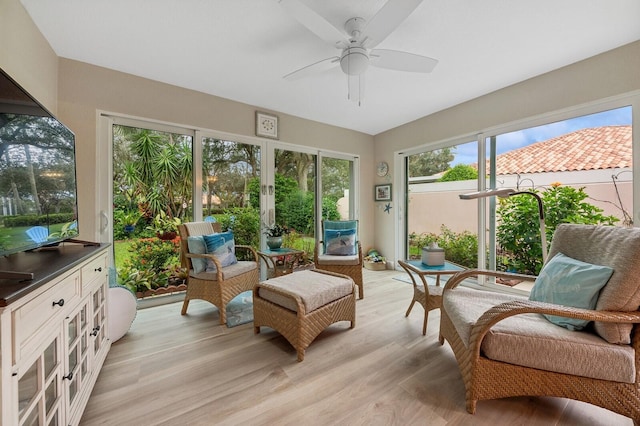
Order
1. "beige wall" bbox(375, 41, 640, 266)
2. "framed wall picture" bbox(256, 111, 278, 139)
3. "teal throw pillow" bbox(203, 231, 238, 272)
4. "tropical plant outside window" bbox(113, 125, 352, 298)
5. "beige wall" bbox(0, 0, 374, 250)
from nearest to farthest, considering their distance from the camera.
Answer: "beige wall" bbox(0, 0, 374, 250), "beige wall" bbox(375, 41, 640, 266), "teal throw pillow" bbox(203, 231, 238, 272), "tropical plant outside window" bbox(113, 125, 352, 298), "framed wall picture" bbox(256, 111, 278, 139)

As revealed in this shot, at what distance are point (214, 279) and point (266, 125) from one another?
82.2 inches

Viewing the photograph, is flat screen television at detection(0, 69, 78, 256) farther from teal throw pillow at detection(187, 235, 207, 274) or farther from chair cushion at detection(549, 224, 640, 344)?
chair cushion at detection(549, 224, 640, 344)

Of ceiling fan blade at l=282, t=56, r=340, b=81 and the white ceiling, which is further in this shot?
ceiling fan blade at l=282, t=56, r=340, b=81

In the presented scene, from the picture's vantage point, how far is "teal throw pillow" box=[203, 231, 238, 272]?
245cm

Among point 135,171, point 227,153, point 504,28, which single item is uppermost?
point 504,28

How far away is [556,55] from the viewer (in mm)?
2305

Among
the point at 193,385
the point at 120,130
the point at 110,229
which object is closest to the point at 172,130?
the point at 120,130

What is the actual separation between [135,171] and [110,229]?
0.63m

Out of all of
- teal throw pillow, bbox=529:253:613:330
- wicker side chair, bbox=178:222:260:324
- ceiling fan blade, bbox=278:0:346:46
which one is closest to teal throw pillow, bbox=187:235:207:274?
wicker side chair, bbox=178:222:260:324

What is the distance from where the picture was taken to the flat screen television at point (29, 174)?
1.02 metres

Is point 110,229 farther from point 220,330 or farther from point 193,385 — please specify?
point 193,385

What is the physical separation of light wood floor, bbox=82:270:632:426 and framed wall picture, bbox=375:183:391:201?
2.47 metres

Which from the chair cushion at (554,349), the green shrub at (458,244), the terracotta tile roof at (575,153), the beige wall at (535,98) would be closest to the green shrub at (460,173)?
the terracotta tile roof at (575,153)

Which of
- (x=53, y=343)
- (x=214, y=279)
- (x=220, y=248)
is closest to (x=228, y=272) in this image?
(x=214, y=279)
